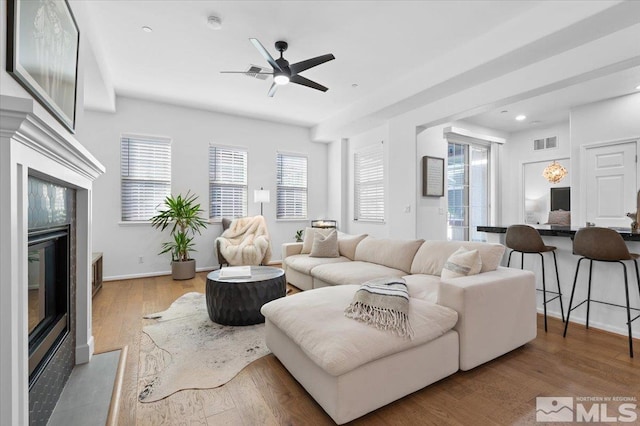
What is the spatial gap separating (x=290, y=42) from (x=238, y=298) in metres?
2.71

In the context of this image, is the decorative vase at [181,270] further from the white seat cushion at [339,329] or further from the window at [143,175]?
the white seat cushion at [339,329]

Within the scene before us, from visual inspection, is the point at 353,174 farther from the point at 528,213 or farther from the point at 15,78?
the point at 15,78

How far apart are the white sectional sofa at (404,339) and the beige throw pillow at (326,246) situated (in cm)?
149

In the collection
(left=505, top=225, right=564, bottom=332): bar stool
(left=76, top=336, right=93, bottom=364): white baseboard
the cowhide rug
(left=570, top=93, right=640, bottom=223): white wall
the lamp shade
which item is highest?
(left=570, top=93, right=640, bottom=223): white wall

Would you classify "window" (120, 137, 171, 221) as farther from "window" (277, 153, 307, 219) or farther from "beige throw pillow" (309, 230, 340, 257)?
"beige throw pillow" (309, 230, 340, 257)

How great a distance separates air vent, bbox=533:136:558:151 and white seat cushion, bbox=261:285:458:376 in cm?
578

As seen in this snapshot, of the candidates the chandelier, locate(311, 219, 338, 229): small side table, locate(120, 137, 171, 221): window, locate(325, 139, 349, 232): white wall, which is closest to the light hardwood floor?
locate(120, 137, 171, 221): window

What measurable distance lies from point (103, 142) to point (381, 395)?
209 inches

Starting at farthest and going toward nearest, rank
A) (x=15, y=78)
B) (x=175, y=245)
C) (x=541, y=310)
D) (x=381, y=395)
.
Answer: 1. (x=175, y=245)
2. (x=541, y=310)
3. (x=381, y=395)
4. (x=15, y=78)

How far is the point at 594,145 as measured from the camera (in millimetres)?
4934

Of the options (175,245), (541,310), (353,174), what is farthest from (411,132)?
(175,245)

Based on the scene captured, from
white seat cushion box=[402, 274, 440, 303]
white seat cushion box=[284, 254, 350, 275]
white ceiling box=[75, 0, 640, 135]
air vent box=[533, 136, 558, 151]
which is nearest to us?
white seat cushion box=[402, 274, 440, 303]

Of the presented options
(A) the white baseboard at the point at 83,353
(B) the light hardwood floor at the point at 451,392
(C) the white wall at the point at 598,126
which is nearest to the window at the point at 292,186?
(B) the light hardwood floor at the point at 451,392

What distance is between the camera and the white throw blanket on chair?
4.79m
